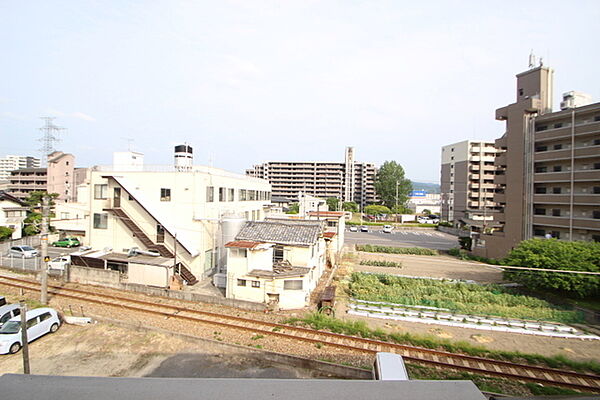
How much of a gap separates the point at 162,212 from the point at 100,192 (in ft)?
17.7

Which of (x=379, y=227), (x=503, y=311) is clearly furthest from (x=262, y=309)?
(x=379, y=227)

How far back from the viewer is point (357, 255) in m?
32.2

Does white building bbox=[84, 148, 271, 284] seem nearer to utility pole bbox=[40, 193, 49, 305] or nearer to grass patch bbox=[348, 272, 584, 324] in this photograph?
utility pole bbox=[40, 193, 49, 305]

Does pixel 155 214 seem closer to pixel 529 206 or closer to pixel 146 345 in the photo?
pixel 146 345

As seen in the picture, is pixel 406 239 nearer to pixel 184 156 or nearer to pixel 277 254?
pixel 277 254

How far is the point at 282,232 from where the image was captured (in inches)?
747

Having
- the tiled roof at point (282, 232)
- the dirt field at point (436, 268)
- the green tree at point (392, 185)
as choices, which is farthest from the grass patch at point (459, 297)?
the green tree at point (392, 185)

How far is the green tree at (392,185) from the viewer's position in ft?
225

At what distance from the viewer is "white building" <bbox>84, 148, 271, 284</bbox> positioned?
805 inches

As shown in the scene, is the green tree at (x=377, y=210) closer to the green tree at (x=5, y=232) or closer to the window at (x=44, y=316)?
the green tree at (x=5, y=232)

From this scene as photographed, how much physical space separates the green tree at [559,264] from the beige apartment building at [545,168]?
825 cm

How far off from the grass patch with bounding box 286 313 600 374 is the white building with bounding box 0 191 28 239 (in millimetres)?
33860

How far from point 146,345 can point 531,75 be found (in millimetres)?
36890

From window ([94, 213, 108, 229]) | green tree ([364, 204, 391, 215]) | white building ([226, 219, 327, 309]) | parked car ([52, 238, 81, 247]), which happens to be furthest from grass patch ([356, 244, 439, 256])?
green tree ([364, 204, 391, 215])
